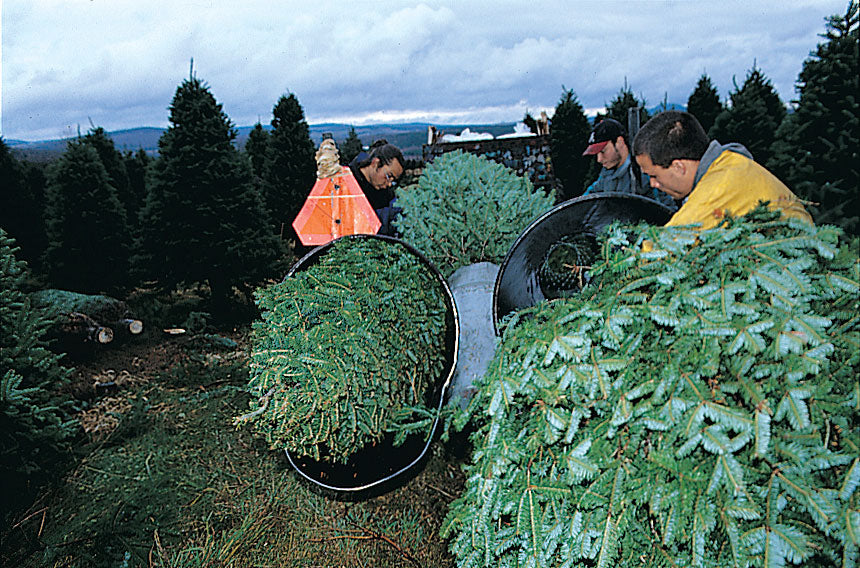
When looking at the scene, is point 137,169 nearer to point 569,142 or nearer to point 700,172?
point 569,142

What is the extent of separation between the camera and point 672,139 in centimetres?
285

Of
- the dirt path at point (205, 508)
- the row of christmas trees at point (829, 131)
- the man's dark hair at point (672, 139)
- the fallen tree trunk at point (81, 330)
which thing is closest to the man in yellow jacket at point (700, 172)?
the man's dark hair at point (672, 139)

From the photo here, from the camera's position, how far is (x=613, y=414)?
63.1 inches

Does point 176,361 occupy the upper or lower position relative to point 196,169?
lower

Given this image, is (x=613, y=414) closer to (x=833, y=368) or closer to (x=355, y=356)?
(x=833, y=368)

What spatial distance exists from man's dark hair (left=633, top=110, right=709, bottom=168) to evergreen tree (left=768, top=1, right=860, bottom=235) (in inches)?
214

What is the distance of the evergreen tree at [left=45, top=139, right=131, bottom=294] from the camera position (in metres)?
8.48

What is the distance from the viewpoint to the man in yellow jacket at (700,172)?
2410mm

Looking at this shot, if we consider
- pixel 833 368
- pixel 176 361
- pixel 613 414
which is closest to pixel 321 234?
pixel 176 361

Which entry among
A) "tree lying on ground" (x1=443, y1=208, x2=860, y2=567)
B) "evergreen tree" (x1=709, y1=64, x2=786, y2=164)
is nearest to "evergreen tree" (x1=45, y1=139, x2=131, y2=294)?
"tree lying on ground" (x1=443, y1=208, x2=860, y2=567)

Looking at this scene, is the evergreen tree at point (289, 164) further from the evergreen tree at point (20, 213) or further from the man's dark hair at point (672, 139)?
the man's dark hair at point (672, 139)

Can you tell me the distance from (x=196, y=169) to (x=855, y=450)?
799cm

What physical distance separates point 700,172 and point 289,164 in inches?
478

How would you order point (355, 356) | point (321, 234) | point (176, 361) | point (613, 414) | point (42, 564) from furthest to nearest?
1. point (176, 361)
2. point (321, 234)
3. point (42, 564)
4. point (355, 356)
5. point (613, 414)
